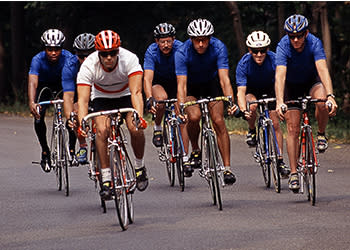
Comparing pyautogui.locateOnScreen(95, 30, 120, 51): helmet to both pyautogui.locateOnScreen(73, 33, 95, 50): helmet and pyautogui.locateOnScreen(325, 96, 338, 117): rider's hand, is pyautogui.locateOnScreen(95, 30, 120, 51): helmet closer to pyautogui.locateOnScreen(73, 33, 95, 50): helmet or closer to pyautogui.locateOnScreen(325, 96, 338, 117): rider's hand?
pyautogui.locateOnScreen(325, 96, 338, 117): rider's hand

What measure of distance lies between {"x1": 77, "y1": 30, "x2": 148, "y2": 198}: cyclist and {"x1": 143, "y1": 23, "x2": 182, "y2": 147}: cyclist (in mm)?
2347

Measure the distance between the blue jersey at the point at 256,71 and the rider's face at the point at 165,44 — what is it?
1.09 m

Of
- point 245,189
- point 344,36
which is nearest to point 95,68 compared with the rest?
point 245,189

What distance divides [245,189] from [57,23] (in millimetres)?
17319

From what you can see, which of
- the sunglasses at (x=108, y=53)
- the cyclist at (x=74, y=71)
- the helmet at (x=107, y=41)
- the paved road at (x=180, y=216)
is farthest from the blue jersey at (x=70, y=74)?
the helmet at (x=107, y=41)

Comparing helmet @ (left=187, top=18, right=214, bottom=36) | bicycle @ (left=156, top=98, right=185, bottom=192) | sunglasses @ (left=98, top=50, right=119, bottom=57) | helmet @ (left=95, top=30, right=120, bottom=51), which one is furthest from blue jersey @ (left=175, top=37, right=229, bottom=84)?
helmet @ (left=95, top=30, right=120, bottom=51)

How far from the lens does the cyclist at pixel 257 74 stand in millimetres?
11914

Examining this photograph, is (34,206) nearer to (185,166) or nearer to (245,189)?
(185,166)

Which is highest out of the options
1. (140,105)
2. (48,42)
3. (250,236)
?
(48,42)

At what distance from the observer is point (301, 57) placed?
35.2ft

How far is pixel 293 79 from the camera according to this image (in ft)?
36.1

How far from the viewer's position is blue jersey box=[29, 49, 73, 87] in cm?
1277

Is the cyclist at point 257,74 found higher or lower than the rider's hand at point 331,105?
higher

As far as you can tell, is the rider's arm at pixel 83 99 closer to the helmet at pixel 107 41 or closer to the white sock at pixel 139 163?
the helmet at pixel 107 41
